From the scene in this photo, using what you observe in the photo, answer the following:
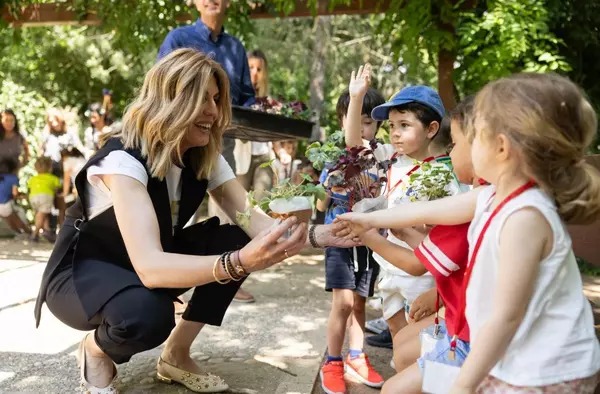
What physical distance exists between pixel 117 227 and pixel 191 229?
0.38 m

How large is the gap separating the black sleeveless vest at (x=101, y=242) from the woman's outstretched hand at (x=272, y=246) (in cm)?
52

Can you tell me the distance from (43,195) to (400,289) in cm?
636

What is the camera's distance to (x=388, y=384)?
6.73 feet

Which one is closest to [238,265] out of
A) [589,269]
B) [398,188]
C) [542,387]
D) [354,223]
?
[354,223]

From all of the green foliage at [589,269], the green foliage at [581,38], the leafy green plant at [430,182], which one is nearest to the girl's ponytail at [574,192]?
the leafy green plant at [430,182]

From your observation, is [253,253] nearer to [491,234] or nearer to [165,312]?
[165,312]

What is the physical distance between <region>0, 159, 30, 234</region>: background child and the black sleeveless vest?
5.88 meters

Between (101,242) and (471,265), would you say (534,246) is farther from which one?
(101,242)

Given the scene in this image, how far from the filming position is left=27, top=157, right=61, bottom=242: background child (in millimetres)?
7988

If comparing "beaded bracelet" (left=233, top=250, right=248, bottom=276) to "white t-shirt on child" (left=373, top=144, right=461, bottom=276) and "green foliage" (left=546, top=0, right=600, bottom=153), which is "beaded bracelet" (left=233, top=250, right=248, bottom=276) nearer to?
"white t-shirt on child" (left=373, top=144, right=461, bottom=276)

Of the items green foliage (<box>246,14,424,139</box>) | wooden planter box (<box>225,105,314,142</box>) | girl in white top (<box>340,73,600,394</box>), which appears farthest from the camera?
green foliage (<box>246,14,424,139</box>)

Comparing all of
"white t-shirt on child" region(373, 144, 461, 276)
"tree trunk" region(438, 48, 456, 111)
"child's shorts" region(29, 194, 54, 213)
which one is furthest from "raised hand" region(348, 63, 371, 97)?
"child's shorts" region(29, 194, 54, 213)

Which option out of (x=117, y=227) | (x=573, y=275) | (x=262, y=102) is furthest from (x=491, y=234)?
(x=262, y=102)

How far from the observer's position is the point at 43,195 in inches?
319
